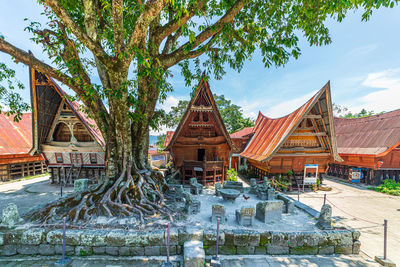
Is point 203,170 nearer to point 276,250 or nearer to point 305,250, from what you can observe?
point 276,250

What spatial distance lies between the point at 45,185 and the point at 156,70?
605 inches

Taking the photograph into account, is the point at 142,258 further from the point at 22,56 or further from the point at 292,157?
the point at 292,157

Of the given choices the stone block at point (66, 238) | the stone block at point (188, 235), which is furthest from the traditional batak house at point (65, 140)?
the stone block at point (188, 235)

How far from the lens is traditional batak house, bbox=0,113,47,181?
14398 mm

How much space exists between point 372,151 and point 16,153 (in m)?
31.5

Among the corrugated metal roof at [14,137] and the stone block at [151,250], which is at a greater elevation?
the corrugated metal roof at [14,137]

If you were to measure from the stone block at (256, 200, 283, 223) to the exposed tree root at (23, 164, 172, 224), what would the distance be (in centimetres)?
367

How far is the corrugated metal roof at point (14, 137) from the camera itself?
1448 cm

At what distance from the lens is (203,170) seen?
12195 millimetres

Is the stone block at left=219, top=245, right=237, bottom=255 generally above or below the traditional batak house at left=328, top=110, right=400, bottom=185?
below

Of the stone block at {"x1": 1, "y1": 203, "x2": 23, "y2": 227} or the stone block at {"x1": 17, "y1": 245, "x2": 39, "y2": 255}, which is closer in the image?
the stone block at {"x1": 17, "y1": 245, "x2": 39, "y2": 255}

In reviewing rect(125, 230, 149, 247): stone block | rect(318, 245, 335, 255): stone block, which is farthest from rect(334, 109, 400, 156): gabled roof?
rect(125, 230, 149, 247): stone block

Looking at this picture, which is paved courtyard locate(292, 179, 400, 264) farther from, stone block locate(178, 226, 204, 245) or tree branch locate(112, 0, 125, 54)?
tree branch locate(112, 0, 125, 54)

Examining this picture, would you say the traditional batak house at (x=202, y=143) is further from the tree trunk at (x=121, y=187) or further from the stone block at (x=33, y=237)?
the stone block at (x=33, y=237)
